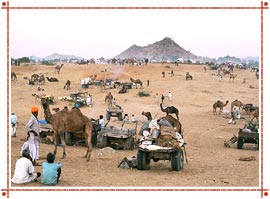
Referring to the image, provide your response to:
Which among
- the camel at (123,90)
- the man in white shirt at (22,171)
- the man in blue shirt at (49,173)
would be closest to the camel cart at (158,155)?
the man in blue shirt at (49,173)

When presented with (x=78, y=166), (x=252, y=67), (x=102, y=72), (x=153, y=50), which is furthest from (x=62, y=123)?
(x=153, y=50)

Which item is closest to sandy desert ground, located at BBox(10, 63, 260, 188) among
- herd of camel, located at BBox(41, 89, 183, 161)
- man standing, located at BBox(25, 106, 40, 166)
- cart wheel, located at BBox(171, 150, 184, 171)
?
cart wheel, located at BBox(171, 150, 184, 171)

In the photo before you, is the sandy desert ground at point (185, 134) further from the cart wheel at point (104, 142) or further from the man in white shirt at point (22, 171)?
the cart wheel at point (104, 142)

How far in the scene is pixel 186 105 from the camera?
32.8m

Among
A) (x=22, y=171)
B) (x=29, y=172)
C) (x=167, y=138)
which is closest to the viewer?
(x=22, y=171)

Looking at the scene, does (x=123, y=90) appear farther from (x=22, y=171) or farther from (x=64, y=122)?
(x=22, y=171)

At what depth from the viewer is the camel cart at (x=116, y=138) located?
1570cm

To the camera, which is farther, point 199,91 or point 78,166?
point 199,91

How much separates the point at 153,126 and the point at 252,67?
192ft

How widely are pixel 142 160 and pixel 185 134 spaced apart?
949 centimetres

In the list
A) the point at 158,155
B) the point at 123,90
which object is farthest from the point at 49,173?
the point at 123,90

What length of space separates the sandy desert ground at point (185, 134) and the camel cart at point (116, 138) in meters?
0.40

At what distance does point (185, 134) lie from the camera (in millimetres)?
21219

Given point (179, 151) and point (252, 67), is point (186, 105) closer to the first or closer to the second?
point (179, 151)
